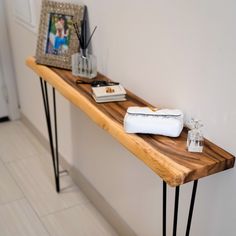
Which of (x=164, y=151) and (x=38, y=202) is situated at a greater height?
(x=164, y=151)

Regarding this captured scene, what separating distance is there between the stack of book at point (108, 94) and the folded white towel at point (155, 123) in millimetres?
242

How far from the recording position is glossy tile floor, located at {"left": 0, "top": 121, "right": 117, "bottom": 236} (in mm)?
1977

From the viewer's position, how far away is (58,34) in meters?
1.76

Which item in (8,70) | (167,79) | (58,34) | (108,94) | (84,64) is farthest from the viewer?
(8,70)

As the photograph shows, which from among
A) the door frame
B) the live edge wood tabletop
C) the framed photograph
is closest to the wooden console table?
the live edge wood tabletop

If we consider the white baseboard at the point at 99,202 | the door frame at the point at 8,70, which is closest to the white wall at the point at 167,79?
the white baseboard at the point at 99,202

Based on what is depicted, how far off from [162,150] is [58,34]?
939 millimetres

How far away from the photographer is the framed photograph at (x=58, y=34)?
1.71m

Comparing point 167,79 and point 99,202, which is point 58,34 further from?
point 99,202

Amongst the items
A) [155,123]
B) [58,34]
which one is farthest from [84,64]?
[155,123]

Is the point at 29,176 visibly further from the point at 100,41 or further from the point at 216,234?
the point at 216,234

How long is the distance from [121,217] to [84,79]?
0.78 m

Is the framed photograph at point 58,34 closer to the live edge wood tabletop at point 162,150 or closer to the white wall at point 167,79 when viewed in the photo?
the white wall at point 167,79

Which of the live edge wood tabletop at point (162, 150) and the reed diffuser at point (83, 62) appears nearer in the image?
the live edge wood tabletop at point (162, 150)
